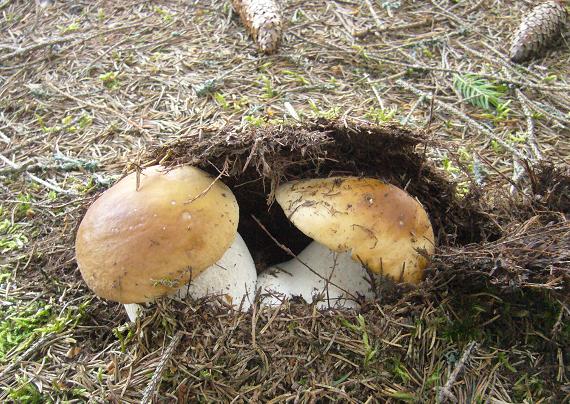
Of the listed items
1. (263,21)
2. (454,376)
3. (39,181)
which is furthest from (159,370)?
(263,21)

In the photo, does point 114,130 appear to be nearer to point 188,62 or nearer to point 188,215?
point 188,62

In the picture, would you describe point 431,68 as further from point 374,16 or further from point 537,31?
point 374,16

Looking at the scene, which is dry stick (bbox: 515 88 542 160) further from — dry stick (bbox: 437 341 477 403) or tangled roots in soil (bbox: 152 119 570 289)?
dry stick (bbox: 437 341 477 403)

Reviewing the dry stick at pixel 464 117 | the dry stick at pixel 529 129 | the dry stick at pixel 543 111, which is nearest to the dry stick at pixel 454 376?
the dry stick at pixel 464 117

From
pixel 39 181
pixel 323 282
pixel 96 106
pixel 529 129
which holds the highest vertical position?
pixel 529 129

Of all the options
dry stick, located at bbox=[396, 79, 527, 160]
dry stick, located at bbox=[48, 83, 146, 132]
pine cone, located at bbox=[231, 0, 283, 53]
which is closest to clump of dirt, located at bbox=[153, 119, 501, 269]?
dry stick, located at bbox=[396, 79, 527, 160]
